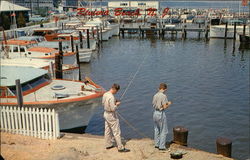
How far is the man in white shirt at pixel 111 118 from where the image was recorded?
9.30 metres

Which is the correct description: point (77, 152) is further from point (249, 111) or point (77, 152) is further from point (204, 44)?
point (204, 44)

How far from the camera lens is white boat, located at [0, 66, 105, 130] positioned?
13.8 metres

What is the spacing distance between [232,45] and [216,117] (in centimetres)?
3593

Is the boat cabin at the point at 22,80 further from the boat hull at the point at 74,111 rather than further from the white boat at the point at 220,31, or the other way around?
the white boat at the point at 220,31

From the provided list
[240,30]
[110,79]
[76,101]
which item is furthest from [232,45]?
[76,101]

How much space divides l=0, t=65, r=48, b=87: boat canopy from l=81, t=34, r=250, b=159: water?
4306 mm

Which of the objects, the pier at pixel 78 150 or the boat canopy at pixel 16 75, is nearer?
the pier at pixel 78 150

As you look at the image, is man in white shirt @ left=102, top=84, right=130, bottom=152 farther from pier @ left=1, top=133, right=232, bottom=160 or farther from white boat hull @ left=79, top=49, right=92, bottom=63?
white boat hull @ left=79, top=49, right=92, bottom=63

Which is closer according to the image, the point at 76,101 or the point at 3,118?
the point at 3,118

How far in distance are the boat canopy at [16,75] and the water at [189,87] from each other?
431 cm

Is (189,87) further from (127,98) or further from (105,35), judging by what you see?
(105,35)

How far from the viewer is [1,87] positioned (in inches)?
553

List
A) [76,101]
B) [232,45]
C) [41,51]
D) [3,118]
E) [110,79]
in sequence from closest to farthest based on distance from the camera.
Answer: [3,118] → [76,101] → [41,51] → [110,79] → [232,45]

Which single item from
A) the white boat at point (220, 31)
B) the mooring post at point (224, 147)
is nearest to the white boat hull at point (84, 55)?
the mooring post at point (224, 147)
